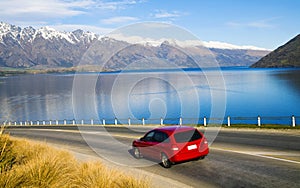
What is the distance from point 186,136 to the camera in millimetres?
12586

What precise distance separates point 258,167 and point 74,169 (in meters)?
6.29

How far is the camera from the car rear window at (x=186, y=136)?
1245 cm

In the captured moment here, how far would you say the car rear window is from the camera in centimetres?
1245

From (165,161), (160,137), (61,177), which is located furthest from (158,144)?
(61,177)

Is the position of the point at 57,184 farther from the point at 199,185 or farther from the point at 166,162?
the point at 166,162

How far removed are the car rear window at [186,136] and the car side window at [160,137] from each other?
1.41ft

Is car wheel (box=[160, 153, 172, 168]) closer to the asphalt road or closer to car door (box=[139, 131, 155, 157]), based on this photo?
the asphalt road

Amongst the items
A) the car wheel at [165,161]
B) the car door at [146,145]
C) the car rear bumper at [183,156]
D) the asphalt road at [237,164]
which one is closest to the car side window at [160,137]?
the car door at [146,145]

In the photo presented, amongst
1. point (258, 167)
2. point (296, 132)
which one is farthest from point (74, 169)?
point (296, 132)

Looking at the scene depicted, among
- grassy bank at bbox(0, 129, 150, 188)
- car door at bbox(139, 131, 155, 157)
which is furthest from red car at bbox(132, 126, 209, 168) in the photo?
grassy bank at bbox(0, 129, 150, 188)

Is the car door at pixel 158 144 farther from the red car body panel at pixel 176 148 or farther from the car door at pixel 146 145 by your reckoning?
the car door at pixel 146 145

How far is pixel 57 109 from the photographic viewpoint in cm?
8144

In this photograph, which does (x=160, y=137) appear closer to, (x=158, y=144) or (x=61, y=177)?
(x=158, y=144)

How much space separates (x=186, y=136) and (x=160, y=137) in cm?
112
